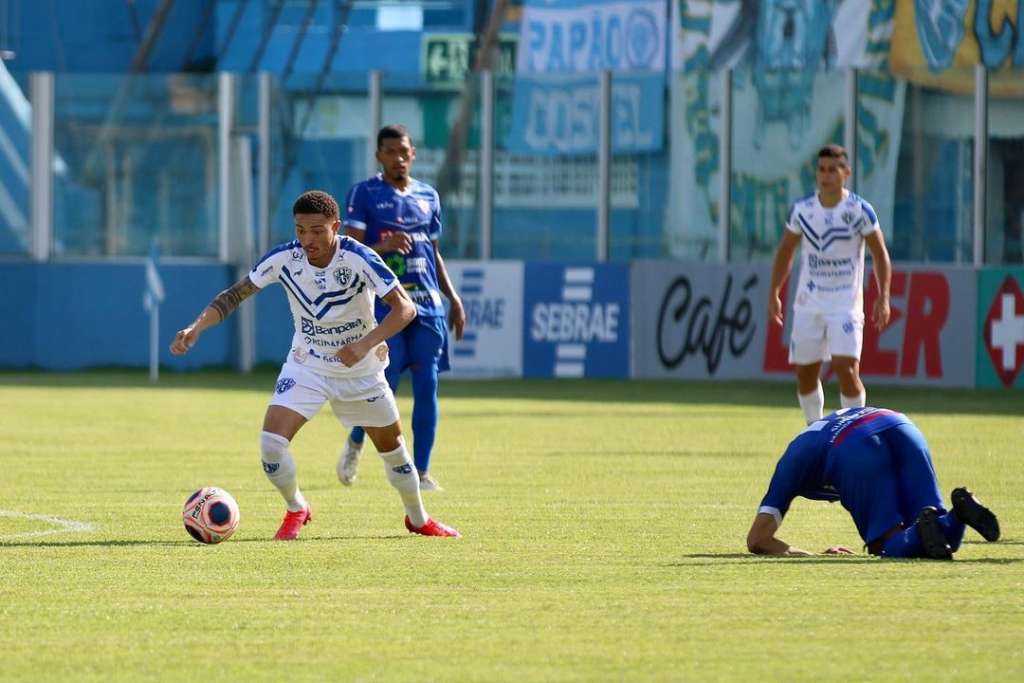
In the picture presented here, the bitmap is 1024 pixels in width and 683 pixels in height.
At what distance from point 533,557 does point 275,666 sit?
3019 millimetres

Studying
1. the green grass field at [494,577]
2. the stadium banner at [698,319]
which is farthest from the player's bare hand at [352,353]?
the stadium banner at [698,319]

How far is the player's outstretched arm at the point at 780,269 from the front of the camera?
1518cm

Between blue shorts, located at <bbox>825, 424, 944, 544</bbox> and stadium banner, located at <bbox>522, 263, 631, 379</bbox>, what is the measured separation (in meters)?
16.7

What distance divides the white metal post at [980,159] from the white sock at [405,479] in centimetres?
1543

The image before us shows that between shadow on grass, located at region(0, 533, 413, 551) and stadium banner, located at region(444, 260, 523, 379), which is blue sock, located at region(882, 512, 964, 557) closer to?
shadow on grass, located at region(0, 533, 413, 551)

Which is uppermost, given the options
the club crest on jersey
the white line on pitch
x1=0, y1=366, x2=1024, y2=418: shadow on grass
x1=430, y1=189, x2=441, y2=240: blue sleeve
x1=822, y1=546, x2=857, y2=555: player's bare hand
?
x1=430, y1=189, x2=441, y2=240: blue sleeve

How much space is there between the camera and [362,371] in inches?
415

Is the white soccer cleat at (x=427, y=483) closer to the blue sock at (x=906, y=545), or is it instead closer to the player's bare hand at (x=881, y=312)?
the player's bare hand at (x=881, y=312)

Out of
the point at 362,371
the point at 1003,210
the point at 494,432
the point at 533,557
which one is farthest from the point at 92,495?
the point at 1003,210

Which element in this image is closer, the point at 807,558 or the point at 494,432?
the point at 807,558

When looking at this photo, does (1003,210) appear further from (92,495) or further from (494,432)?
(92,495)

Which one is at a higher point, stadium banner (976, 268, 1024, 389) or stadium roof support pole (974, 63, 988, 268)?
stadium roof support pole (974, 63, 988, 268)

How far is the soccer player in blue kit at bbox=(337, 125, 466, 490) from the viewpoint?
1317cm

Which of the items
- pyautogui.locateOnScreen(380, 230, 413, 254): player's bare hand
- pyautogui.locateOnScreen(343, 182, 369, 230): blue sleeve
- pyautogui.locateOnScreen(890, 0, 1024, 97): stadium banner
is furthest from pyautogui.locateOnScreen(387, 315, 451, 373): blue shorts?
pyautogui.locateOnScreen(890, 0, 1024, 97): stadium banner
